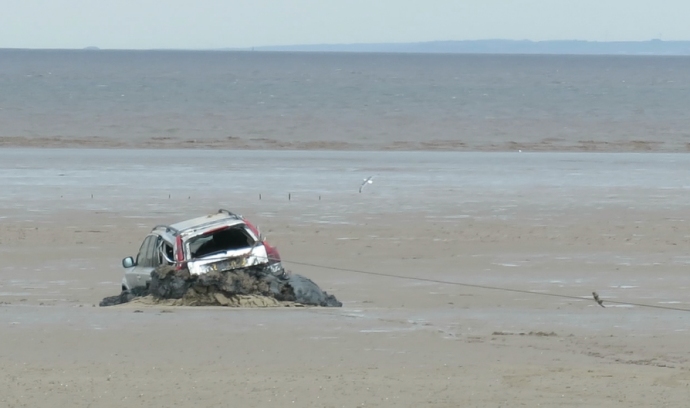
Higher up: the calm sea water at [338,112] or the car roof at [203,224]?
the calm sea water at [338,112]

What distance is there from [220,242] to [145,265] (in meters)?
1.30

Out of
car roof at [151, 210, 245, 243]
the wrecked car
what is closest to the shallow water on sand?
car roof at [151, 210, 245, 243]

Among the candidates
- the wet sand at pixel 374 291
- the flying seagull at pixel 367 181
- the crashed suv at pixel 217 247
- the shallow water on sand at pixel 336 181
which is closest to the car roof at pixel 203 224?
the crashed suv at pixel 217 247

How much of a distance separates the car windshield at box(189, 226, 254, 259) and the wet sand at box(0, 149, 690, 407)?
837 mm

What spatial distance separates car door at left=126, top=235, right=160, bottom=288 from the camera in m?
12.9

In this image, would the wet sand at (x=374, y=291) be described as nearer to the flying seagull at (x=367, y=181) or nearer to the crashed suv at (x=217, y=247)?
the flying seagull at (x=367, y=181)

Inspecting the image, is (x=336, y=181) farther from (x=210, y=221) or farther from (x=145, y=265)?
(x=210, y=221)

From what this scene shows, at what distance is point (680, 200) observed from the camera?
23.5 meters

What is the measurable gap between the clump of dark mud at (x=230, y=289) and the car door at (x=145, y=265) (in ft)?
1.49

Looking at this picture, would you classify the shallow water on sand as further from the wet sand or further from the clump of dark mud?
the clump of dark mud

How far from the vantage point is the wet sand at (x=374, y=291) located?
27.9 feet

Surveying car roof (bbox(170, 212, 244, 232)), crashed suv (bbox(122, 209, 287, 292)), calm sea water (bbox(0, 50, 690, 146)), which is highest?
calm sea water (bbox(0, 50, 690, 146))

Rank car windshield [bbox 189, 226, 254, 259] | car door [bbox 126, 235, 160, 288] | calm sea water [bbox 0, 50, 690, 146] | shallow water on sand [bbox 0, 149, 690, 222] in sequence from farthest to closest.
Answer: calm sea water [bbox 0, 50, 690, 146]
shallow water on sand [bbox 0, 149, 690, 222]
car door [bbox 126, 235, 160, 288]
car windshield [bbox 189, 226, 254, 259]

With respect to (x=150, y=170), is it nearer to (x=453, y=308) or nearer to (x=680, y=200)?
(x=680, y=200)
